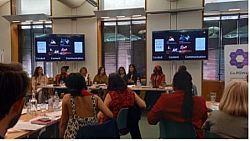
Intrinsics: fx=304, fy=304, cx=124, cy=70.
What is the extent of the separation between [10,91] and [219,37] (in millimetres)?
7544

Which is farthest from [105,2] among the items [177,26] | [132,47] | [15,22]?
[15,22]

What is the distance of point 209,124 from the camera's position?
2.45 meters

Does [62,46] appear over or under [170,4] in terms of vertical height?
under

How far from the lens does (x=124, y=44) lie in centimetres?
905

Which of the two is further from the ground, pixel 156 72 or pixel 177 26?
pixel 177 26

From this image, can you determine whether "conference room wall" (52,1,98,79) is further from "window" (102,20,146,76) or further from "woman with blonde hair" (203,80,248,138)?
"woman with blonde hair" (203,80,248,138)

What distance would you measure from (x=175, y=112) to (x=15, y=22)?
802cm

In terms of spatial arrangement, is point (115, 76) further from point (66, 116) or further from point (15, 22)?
point (15, 22)

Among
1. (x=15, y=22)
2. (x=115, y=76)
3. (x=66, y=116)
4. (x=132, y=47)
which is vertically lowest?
(x=66, y=116)

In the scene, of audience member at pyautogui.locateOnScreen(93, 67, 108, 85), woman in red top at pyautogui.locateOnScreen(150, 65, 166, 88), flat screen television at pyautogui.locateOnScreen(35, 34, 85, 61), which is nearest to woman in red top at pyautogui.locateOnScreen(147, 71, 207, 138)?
woman in red top at pyautogui.locateOnScreen(150, 65, 166, 88)

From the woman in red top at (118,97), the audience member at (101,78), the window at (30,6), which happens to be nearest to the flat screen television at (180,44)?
the audience member at (101,78)

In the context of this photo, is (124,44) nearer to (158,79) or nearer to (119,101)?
(158,79)

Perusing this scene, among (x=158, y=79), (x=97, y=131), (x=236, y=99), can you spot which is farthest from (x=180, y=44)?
(x=97, y=131)

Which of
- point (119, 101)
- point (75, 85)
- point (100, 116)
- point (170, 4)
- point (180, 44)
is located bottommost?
point (100, 116)
